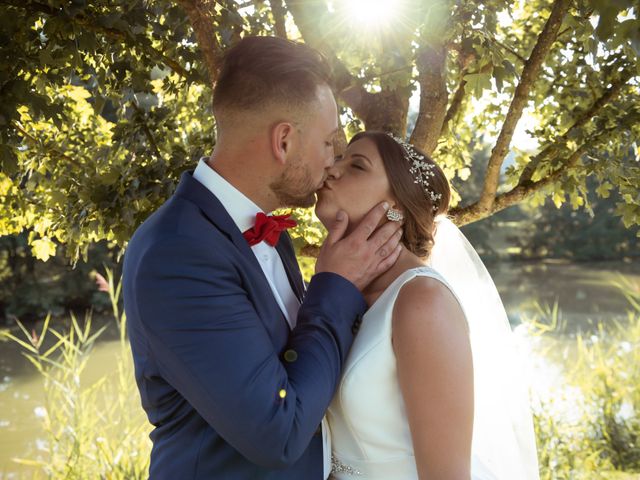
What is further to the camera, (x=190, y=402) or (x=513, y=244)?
(x=513, y=244)

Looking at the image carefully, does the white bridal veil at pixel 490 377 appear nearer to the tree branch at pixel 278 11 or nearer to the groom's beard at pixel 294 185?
the groom's beard at pixel 294 185

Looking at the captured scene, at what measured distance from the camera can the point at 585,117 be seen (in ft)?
11.0

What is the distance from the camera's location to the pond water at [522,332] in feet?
28.1

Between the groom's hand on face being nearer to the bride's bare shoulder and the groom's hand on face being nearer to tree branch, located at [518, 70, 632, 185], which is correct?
the bride's bare shoulder

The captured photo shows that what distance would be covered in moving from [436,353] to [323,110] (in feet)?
2.56

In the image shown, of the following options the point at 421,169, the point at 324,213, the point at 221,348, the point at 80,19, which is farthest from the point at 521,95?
the point at 221,348

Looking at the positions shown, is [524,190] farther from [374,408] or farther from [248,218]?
[248,218]

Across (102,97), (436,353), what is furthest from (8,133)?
(436,353)

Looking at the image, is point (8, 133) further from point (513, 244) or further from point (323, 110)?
point (513, 244)

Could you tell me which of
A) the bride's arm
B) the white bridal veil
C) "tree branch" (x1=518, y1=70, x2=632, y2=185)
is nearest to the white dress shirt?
the bride's arm

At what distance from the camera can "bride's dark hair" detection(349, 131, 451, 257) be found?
2.51m

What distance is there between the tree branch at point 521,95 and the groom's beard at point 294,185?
128 centimetres

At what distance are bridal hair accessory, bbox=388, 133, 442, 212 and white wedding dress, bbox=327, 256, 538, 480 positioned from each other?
1.35 ft

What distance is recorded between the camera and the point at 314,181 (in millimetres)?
2092
